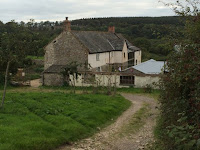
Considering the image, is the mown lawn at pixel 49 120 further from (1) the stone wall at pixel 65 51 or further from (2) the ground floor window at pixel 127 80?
(1) the stone wall at pixel 65 51

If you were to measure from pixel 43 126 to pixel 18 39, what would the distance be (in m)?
6.32

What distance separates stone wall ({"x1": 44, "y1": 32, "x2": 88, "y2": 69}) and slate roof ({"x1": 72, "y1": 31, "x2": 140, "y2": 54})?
3.02ft

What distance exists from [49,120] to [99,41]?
98.5ft

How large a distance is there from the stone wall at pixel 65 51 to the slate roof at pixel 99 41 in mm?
919

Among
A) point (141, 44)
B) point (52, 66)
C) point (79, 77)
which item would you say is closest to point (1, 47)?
point (79, 77)

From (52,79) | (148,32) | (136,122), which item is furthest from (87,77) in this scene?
(148,32)

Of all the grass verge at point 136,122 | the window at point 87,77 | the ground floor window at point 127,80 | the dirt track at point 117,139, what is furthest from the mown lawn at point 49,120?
the window at point 87,77

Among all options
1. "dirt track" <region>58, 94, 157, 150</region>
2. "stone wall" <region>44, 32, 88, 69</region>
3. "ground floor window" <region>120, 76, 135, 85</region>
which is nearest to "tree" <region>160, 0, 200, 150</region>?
"dirt track" <region>58, 94, 157, 150</region>

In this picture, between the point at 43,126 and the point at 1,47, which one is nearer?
the point at 43,126

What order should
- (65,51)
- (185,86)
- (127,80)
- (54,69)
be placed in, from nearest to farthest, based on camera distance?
(185,86), (127,80), (54,69), (65,51)

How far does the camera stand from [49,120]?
14195mm

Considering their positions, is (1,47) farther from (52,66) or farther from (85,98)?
(52,66)

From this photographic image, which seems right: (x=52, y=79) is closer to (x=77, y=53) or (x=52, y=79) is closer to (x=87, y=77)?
(x=77, y=53)

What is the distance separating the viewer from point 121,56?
1753 inches
